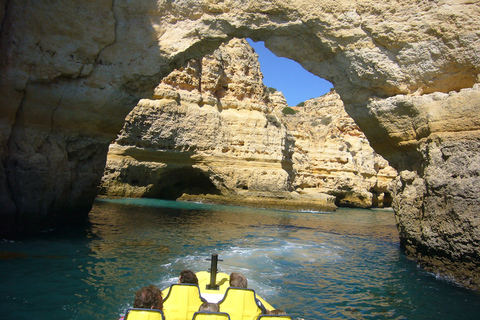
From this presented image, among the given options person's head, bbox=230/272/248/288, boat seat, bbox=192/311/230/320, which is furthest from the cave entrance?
boat seat, bbox=192/311/230/320

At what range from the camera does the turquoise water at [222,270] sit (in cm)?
462

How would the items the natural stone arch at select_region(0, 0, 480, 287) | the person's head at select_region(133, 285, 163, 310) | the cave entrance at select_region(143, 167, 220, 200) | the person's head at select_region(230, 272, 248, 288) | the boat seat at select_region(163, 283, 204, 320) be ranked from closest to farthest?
1. the person's head at select_region(133, 285, 163, 310)
2. the boat seat at select_region(163, 283, 204, 320)
3. the person's head at select_region(230, 272, 248, 288)
4. the natural stone arch at select_region(0, 0, 480, 287)
5. the cave entrance at select_region(143, 167, 220, 200)

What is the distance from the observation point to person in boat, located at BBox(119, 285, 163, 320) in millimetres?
3213

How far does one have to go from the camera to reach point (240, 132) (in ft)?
71.7

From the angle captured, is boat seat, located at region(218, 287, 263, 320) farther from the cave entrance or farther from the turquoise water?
the cave entrance

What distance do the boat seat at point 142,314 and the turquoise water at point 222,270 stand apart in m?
1.44

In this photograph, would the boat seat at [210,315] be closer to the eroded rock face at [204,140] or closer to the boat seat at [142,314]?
the boat seat at [142,314]

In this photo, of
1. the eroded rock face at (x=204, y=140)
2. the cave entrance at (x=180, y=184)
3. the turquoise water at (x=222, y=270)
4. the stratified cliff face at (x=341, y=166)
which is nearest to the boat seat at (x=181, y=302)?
the turquoise water at (x=222, y=270)

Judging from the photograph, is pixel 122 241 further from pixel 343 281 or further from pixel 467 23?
pixel 467 23

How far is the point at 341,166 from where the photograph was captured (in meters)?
26.8

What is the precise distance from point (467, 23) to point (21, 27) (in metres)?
8.80

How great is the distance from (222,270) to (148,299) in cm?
319

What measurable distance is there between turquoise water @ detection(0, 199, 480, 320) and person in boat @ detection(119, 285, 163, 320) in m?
1.17

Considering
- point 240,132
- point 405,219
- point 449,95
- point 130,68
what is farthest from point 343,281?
point 240,132
